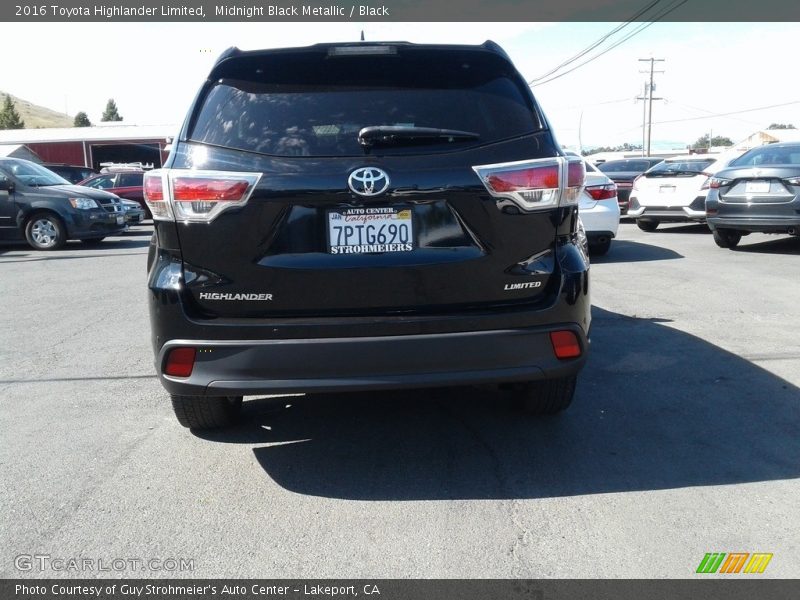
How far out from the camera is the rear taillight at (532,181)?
3287 mm

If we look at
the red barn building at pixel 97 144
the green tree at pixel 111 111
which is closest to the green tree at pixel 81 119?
the green tree at pixel 111 111

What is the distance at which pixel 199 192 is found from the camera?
10.6 ft

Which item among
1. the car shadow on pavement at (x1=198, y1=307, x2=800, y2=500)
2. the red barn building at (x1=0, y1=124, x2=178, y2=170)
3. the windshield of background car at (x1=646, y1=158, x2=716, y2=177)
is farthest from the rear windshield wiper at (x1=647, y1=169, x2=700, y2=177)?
the red barn building at (x1=0, y1=124, x2=178, y2=170)

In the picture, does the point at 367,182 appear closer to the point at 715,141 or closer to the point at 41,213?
the point at 41,213

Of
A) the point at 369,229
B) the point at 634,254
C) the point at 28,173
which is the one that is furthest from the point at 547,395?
the point at 28,173

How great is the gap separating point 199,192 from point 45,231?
40.7ft

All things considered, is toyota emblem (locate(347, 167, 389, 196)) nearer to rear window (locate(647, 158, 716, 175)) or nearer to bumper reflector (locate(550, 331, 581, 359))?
bumper reflector (locate(550, 331, 581, 359))

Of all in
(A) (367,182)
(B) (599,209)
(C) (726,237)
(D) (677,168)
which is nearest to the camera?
(A) (367,182)

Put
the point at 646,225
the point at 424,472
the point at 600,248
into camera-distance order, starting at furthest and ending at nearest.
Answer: the point at 646,225, the point at 600,248, the point at 424,472

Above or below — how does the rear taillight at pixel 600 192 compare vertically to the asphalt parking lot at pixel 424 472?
above

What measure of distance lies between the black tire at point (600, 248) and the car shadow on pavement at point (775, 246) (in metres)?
2.24

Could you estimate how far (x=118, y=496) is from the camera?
3.46m

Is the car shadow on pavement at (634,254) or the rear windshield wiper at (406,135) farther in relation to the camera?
the car shadow on pavement at (634,254)

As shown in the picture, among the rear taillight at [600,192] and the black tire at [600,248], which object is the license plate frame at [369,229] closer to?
the rear taillight at [600,192]
